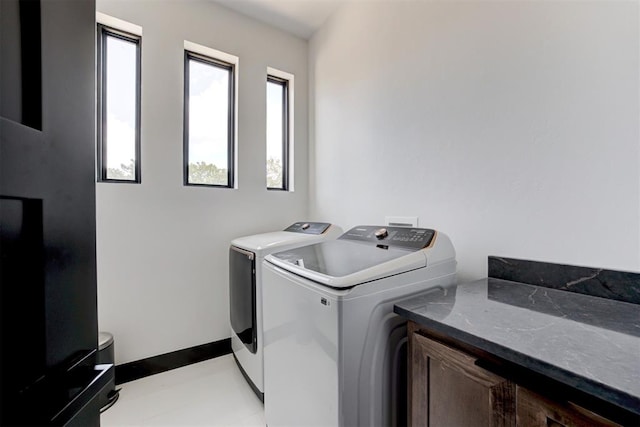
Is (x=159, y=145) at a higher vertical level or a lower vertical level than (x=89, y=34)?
higher

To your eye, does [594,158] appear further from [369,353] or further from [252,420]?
[252,420]

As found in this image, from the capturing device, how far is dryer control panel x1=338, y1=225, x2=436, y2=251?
1.21 metres

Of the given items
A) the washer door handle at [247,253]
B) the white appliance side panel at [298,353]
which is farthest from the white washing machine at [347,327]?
the washer door handle at [247,253]

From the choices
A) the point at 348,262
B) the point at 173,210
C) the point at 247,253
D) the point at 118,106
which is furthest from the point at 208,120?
the point at 348,262

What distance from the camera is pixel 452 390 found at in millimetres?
759

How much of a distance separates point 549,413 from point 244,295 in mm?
1643

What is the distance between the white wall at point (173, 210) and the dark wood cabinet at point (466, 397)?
183cm

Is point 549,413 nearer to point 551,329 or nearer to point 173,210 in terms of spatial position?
point 551,329

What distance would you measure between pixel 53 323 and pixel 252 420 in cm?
163

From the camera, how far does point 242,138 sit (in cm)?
239

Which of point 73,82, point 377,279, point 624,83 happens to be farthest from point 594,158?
point 73,82

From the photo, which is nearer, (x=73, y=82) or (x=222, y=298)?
(x=73, y=82)

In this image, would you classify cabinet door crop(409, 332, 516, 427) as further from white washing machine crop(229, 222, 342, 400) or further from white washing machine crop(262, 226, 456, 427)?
white washing machine crop(229, 222, 342, 400)

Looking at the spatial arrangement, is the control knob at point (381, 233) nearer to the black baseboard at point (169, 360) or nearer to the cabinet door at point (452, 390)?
the cabinet door at point (452, 390)
